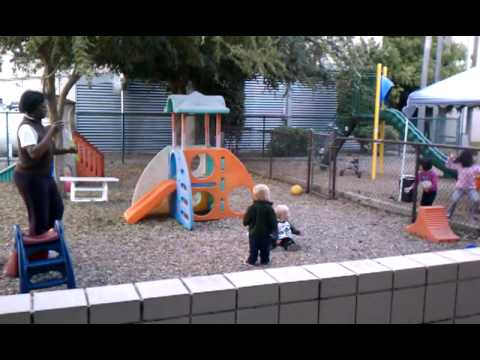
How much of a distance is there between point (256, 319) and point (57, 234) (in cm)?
265

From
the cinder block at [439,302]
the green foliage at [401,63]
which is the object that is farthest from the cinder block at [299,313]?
the green foliage at [401,63]

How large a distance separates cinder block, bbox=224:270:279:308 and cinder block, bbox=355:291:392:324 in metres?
0.50

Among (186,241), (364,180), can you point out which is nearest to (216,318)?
(186,241)

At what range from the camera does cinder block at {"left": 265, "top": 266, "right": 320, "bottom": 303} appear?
2545 millimetres

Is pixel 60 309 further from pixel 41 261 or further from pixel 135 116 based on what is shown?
pixel 135 116

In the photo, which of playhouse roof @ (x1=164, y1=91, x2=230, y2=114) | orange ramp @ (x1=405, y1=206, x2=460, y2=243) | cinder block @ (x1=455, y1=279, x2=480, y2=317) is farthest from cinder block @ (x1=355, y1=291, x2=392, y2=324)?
playhouse roof @ (x1=164, y1=91, x2=230, y2=114)

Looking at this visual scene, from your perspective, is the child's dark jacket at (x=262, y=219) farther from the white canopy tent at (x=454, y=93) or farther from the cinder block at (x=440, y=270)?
the white canopy tent at (x=454, y=93)

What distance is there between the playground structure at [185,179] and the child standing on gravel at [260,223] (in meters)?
2.14

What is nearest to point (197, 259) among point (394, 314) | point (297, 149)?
point (394, 314)

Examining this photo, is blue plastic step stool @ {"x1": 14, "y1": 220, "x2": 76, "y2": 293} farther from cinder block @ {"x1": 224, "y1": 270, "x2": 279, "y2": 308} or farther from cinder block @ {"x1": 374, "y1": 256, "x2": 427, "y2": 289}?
cinder block @ {"x1": 374, "y1": 256, "x2": 427, "y2": 289}

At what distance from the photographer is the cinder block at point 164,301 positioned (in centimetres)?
231

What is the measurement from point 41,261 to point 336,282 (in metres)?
2.79

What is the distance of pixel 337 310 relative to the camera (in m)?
2.67
